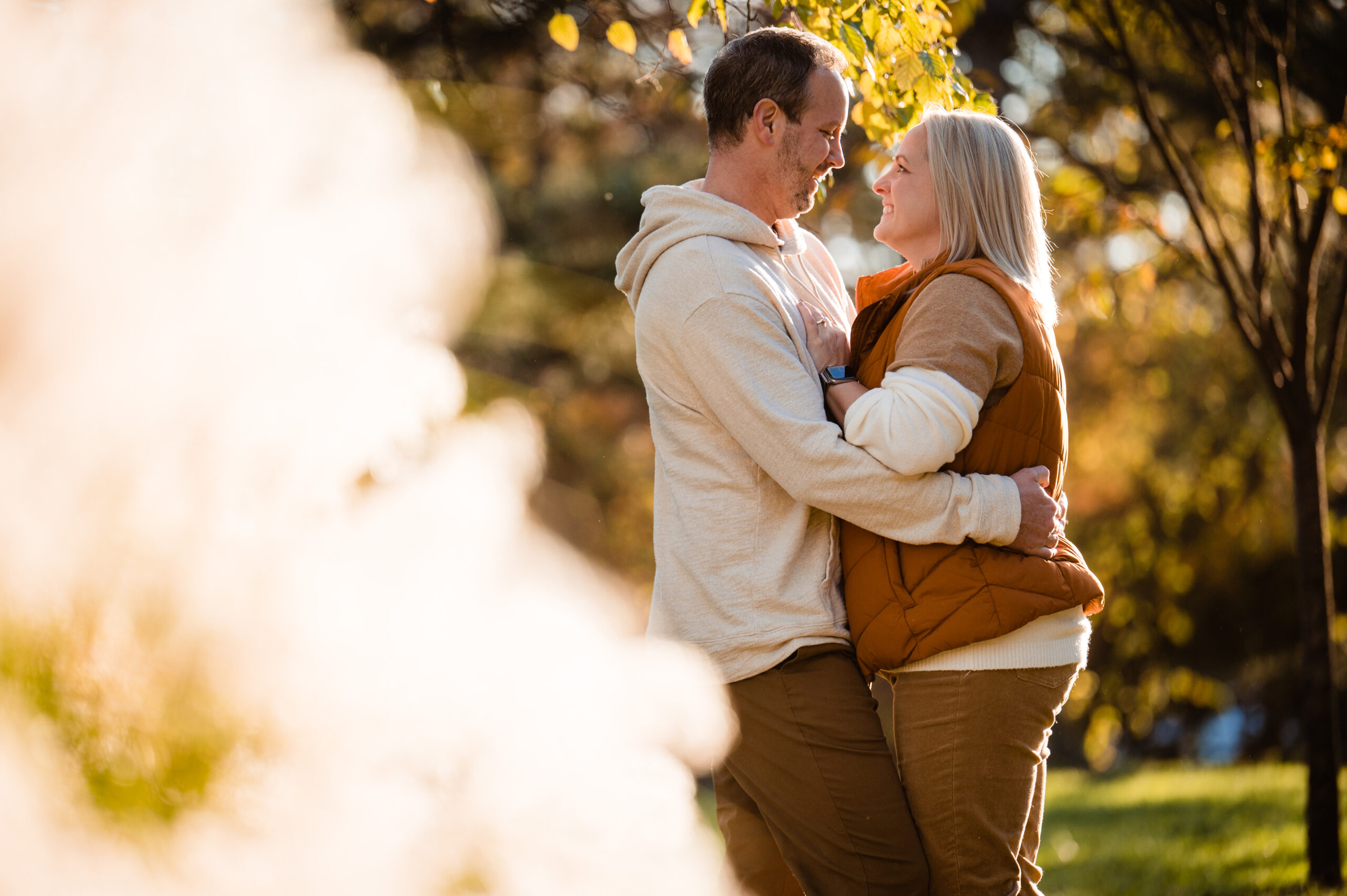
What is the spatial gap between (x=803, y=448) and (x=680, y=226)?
0.52m

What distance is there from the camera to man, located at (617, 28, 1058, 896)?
196 centimetres

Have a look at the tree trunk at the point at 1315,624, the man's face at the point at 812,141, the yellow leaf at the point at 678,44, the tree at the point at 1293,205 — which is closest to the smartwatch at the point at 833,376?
the man's face at the point at 812,141

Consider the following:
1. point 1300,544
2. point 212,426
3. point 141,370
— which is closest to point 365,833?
point 212,426

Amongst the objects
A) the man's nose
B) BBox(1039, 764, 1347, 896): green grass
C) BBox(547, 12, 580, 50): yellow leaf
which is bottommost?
BBox(1039, 764, 1347, 896): green grass

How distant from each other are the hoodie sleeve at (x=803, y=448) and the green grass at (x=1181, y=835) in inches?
116

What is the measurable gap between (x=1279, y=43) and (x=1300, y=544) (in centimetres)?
182

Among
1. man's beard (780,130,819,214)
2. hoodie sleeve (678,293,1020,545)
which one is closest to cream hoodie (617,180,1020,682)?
hoodie sleeve (678,293,1020,545)

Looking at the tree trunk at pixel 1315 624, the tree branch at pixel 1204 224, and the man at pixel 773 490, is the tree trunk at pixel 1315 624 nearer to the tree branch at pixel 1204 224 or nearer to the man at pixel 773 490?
the tree branch at pixel 1204 224

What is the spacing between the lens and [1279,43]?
400 centimetres

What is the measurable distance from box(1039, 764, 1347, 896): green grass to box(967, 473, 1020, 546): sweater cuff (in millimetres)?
2882

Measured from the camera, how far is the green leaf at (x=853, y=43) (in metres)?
2.57

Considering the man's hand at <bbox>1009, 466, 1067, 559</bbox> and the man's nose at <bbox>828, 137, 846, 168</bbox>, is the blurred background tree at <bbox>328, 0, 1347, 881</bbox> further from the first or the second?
the man's hand at <bbox>1009, 466, 1067, 559</bbox>

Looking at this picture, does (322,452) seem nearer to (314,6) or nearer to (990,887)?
(314,6)

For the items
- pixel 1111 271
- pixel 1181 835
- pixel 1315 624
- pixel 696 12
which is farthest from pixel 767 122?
pixel 1111 271
